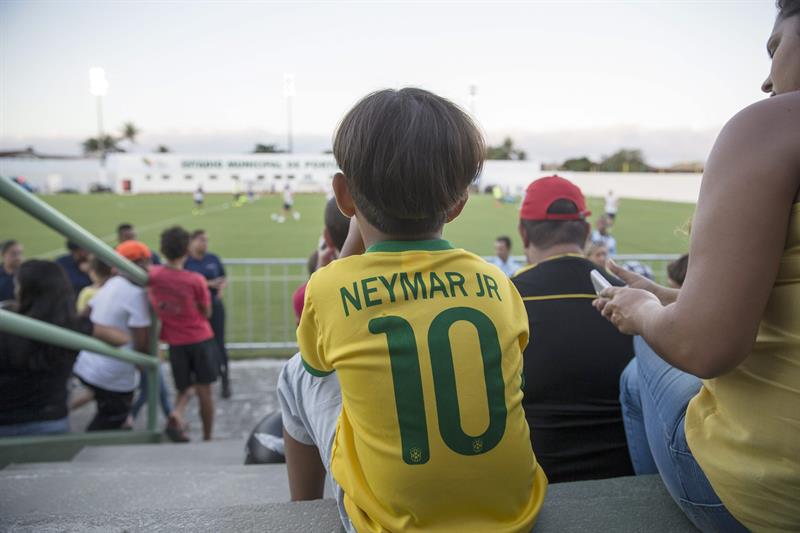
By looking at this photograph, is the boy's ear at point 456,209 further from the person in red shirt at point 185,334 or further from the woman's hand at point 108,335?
the person in red shirt at point 185,334

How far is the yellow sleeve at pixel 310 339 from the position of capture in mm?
1233

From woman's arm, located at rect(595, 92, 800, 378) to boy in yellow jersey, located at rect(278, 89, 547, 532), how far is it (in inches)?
13.7

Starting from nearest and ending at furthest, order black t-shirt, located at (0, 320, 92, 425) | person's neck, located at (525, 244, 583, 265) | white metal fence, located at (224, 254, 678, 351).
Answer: person's neck, located at (525, 244, 583, 265) → black t-shirt, located at (0, 320, 92, 425) → white metal fence, located at (224, 254, 678, 351)

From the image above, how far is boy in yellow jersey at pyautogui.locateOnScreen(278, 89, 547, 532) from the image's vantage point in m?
1.14

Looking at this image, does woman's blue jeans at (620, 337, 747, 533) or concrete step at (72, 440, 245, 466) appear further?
concrete step at (72, 440, 245, 466)

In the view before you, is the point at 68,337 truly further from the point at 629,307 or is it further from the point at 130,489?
the point at 629,307

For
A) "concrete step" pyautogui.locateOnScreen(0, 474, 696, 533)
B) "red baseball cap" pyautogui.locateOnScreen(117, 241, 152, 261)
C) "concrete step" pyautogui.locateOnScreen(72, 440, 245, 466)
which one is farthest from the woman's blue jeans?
"red baseball cap" pyautogui.locateOnScreen(117, 241, 152, 261)

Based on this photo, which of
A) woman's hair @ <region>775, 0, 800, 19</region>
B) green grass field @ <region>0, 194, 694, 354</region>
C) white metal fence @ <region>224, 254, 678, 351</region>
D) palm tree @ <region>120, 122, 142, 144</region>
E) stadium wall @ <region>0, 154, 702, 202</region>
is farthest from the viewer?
palm tree @ <region>120, 122, 142, 144</region>

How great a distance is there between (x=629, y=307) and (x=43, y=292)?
3365 mm

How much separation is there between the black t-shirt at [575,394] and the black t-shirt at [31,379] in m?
2.75

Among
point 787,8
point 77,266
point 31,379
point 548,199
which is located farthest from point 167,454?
point 787,8

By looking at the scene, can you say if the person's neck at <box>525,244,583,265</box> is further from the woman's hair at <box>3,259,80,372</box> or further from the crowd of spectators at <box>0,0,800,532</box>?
the woman's hair at <box>3,259,80,372</box>

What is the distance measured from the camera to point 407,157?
119cm

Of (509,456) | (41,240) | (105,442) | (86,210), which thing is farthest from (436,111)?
(86,210)
